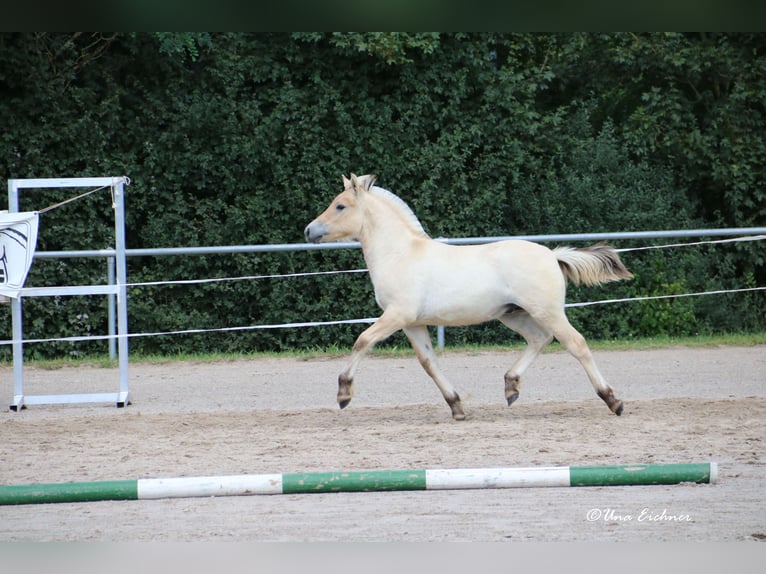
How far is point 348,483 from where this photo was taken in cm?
516

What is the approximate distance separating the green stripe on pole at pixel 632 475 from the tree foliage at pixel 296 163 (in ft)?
25.7

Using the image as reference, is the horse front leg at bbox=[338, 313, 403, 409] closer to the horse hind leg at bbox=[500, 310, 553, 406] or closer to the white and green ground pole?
the horse hind leg at bbox=[500, 310, 553, 406]

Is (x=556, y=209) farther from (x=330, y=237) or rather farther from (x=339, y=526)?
(x=339, y=526)

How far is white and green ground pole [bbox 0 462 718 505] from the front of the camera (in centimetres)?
513

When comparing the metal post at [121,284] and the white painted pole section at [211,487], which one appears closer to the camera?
the white painted pole section at [211,487]

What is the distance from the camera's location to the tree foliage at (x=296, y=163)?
527 inches

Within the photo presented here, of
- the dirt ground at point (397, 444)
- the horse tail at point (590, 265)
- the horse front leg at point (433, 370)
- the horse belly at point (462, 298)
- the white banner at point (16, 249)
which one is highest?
the white banner at point (16, 249)

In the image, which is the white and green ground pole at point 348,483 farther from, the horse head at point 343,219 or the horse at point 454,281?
the horse head at point 343,219

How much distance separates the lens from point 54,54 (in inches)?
536

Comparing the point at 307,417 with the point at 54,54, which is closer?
the point at 307,417

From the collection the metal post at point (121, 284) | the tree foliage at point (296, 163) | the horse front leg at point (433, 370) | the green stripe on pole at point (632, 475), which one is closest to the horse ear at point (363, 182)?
the horse front leg at point (433, 370)

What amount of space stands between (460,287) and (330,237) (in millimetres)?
1102

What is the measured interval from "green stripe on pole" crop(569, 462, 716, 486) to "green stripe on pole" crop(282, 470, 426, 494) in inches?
31.0
